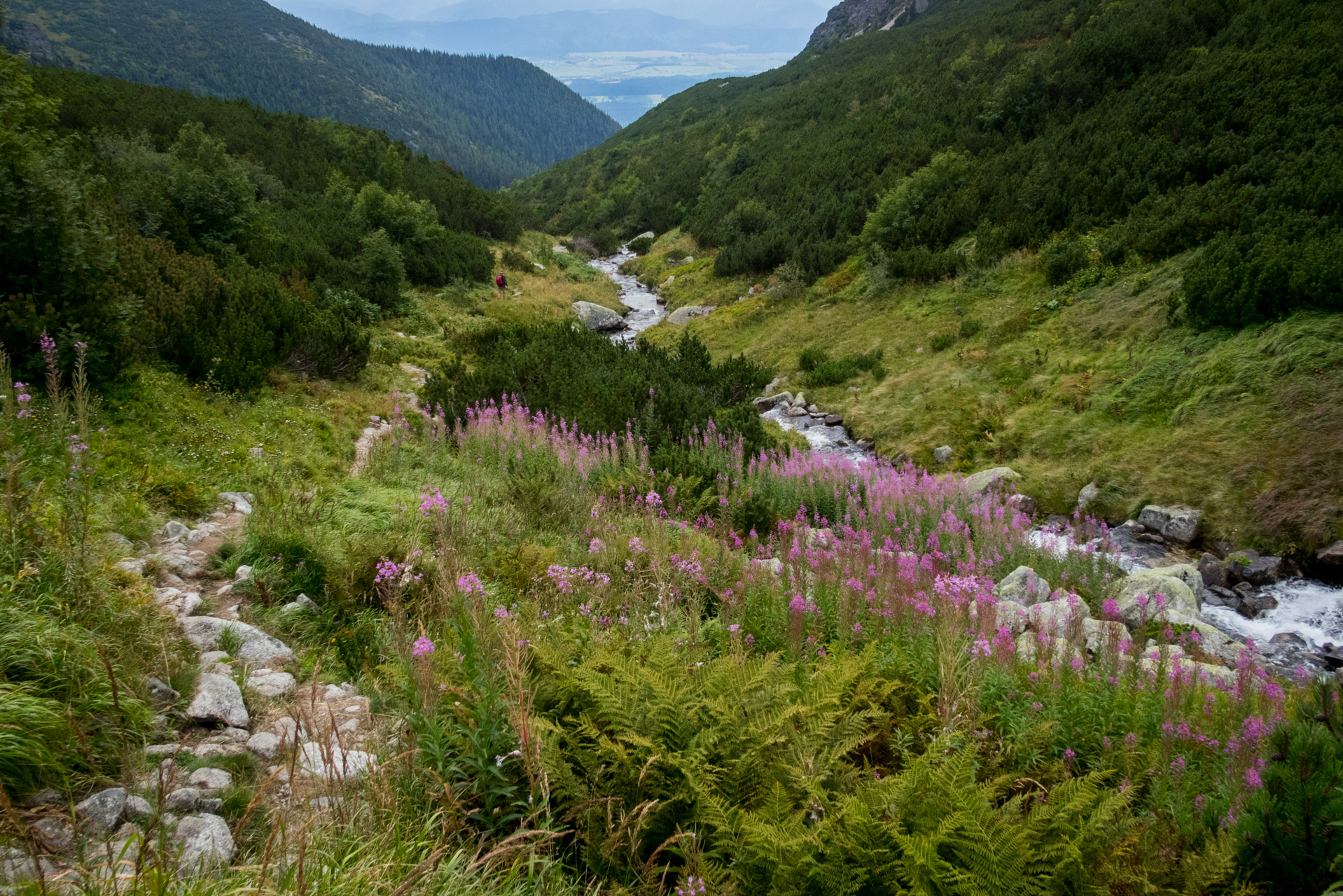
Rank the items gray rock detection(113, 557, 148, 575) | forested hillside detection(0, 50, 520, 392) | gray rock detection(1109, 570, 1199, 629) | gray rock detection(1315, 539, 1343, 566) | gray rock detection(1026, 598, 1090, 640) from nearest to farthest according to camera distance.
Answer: gray rock detection(113, 557, 148, 575) < gray rock detection(1026, 598, 1090, 640) < gray rock detection(1109, 570, 1199, 629) < forested hillside detection(0, 50, 520, 392) < gray rock detection(1315, 539, 1343, 566)

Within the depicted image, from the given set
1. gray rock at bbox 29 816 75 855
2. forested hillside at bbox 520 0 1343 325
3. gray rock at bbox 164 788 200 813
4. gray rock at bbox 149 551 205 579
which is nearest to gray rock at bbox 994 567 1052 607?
gray rock at bbox 164 788 200 813

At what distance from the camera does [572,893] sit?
6.47ft

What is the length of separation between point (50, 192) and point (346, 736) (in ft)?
21.1

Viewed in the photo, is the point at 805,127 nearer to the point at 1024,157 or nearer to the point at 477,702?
the point at 1024,157

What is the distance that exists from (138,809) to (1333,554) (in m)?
9.57

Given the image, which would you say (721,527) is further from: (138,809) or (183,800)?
(138,809)

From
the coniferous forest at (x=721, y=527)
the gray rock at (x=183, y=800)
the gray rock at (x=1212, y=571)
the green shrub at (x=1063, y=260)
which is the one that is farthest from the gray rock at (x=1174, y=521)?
the gray rock at (x=183, y=800)

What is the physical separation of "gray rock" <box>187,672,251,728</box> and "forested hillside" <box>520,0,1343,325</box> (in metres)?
12.0

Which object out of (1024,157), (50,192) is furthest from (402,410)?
(1024,157)

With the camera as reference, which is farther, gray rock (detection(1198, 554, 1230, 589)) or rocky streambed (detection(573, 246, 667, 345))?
rocky streambed (detection(573, 246, 667, 345))

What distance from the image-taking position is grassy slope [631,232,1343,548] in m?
7.41

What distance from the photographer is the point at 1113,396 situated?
975cm

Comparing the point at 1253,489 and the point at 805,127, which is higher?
the point at 805,127

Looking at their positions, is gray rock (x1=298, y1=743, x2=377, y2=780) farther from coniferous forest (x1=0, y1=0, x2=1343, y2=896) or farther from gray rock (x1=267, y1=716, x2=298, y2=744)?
gray rock (x1=267, y1=716, x2=298, y2=744)
